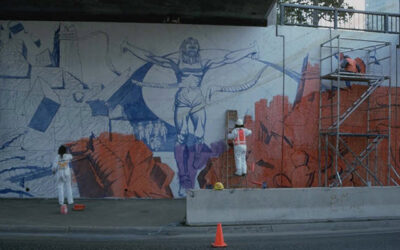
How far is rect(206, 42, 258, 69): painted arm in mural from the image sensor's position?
13672mm

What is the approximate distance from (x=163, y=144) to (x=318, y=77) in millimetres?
5772

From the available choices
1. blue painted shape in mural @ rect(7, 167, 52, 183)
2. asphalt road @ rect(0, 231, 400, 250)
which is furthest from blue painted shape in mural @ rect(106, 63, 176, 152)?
asphalt road @ rect(0, 231, 400, 250)

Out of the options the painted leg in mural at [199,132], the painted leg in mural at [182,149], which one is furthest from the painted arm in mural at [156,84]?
the painted leg in mural at [199,132]

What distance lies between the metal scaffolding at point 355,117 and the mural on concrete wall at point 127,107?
1809mm

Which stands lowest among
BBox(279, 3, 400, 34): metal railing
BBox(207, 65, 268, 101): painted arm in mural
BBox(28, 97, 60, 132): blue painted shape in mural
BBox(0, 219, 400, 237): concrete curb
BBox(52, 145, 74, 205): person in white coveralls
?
BBox(0, 219, 400, 237): concrete curb

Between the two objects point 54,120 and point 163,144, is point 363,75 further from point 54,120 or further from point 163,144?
point 54,120

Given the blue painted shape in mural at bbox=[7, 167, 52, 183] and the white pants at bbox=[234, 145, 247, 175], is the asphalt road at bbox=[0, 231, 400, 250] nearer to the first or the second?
the white pants at bbox=[234, 145, 247, 175]

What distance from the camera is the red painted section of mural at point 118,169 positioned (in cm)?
1315

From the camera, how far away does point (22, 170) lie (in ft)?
43.0

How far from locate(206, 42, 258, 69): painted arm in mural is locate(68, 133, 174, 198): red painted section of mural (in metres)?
3.50

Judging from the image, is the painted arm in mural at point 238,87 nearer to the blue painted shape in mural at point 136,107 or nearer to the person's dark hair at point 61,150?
the blue painted shape in mural at point 136,107

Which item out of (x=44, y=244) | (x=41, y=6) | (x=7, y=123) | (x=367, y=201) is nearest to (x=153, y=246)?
(x=44, y=244)

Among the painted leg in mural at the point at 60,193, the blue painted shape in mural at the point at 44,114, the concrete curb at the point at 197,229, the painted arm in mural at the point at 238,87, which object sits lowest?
the concrete curb at the point at 197,229

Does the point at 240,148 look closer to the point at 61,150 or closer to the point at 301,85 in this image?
the point at 301,85
